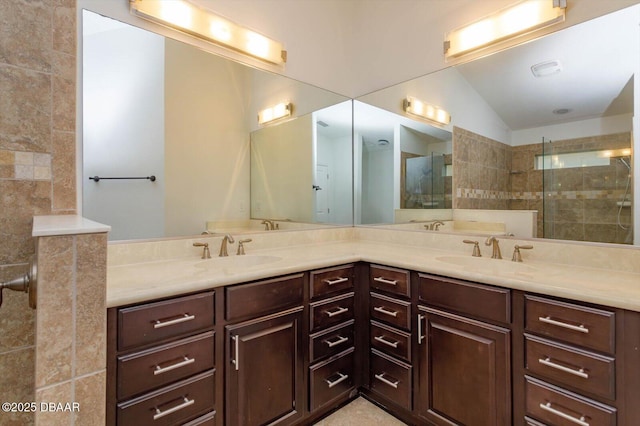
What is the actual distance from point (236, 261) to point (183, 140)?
752 millimetres

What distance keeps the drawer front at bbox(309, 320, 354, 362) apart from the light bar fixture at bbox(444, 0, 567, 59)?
183cm

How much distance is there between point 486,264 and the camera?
171 cm

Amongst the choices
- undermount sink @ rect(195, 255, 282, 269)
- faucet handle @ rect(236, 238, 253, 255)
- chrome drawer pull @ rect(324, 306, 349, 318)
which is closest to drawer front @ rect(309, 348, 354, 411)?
chrome drawer pull @ rect(324, 306, 349, 318)

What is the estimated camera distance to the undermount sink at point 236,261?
64.3 inches

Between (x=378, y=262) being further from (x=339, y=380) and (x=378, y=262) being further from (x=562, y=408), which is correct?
(x=562, y=408)

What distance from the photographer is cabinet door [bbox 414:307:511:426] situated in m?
1.27

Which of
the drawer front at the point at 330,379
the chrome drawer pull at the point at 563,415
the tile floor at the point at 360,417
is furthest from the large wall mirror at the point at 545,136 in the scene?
the tile floor at the point at 360,417

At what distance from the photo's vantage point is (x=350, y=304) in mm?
1775

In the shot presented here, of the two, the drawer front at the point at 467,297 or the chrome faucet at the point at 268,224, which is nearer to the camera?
the drawer front at the point at 467,297

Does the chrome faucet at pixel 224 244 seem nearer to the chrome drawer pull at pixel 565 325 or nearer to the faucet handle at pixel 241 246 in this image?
the faucet handle at pixel 241 246

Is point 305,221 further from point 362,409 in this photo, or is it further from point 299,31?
point 299,31

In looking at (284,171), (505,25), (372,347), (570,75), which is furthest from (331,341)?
(505,25)

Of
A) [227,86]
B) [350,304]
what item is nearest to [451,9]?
[227,86]

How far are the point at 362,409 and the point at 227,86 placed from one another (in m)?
2.11
